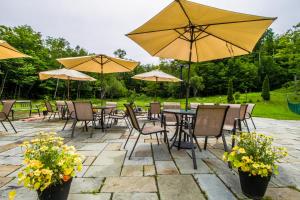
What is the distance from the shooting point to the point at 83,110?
465cm

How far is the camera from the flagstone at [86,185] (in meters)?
1.99

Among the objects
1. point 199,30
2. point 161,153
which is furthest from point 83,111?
point 199,30

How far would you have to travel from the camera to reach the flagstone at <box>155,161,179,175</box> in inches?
98.4

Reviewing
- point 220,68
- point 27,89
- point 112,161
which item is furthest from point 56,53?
point 112,161

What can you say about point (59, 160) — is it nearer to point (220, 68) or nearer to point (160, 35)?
point (160, 35)

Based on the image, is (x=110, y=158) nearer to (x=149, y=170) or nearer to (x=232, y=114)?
(x=149, y=170)

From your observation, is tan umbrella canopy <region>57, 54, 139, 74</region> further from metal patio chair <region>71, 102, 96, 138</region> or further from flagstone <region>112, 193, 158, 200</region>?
flagstone <region>112, 193, 158, 200</region>

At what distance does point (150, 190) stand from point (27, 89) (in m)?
32.5

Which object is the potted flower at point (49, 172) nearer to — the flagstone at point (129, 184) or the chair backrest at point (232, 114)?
the flagstone at point (129, 184)

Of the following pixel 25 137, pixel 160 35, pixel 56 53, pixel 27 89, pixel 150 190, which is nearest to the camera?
pixel 150 190

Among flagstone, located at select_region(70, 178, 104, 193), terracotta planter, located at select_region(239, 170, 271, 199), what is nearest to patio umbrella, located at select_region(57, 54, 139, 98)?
flagstone, located at select_region(70, 178, 104, 193)

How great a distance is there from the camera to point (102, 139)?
175 inches

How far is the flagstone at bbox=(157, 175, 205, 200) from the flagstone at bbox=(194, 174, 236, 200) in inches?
3.0

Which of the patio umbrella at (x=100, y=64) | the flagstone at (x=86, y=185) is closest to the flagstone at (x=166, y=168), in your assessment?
the flagstone at (x=86, y=185)
